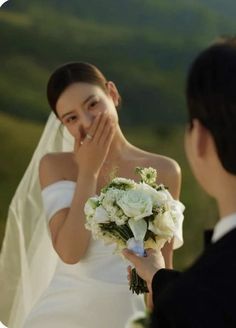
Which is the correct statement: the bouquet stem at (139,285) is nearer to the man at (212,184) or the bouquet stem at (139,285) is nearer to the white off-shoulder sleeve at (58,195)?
the white off-shoulder sleeve at (58,195)

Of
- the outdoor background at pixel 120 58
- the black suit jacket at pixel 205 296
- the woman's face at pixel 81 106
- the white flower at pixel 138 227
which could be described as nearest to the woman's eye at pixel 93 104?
the woman's face at pixel 81 106

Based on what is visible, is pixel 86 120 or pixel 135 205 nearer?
pixel 135 205

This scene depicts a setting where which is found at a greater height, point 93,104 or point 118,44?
point 118,44

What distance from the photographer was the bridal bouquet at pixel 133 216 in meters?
2.20

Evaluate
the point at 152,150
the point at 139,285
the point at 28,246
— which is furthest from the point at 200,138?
the point at 152,150

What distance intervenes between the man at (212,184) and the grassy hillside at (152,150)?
7.51ft

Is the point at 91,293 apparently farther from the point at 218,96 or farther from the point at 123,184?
the point at 218,96

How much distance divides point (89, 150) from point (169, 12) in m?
1.43

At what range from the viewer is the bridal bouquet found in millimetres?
2197

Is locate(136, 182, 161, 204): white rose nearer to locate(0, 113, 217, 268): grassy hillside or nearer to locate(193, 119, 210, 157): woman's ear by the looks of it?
locate(193, 119, 210, 157): woman's ear

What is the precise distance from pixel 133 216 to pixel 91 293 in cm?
57

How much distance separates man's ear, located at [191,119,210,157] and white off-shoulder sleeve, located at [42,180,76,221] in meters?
1.40

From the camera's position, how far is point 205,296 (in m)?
1.19

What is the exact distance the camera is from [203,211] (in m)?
3.62
